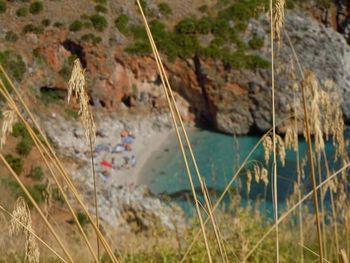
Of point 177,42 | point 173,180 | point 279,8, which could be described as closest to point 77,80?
point 279,8

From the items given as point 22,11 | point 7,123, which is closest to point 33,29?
point 22,11

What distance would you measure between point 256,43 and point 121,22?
17.1 feet

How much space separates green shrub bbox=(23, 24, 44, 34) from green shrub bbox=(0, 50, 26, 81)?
1237mm

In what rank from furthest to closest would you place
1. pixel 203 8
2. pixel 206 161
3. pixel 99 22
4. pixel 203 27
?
pixel 203 8, pixel 203 27, pixel 99 22, pixel 206 161

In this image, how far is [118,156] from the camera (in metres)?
19.7

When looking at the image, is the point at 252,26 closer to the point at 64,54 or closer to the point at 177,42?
the point at 177,42

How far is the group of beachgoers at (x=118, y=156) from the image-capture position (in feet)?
62.4

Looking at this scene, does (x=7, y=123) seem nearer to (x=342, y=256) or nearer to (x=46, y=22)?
(x=342, y=256)

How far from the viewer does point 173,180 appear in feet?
58.4

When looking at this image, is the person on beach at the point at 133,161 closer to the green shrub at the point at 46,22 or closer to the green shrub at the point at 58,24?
the green shrub at the point at 58,24

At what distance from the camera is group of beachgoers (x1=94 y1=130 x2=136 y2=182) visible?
19.0m

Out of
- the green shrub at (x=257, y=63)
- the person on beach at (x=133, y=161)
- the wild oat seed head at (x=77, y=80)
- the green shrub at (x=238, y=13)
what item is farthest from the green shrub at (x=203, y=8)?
the wild oat seed head at (x=77, y=80)

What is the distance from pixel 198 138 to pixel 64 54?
18.6ft

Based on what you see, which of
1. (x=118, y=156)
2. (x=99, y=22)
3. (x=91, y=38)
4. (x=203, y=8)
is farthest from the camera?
(x=203, y=8)
